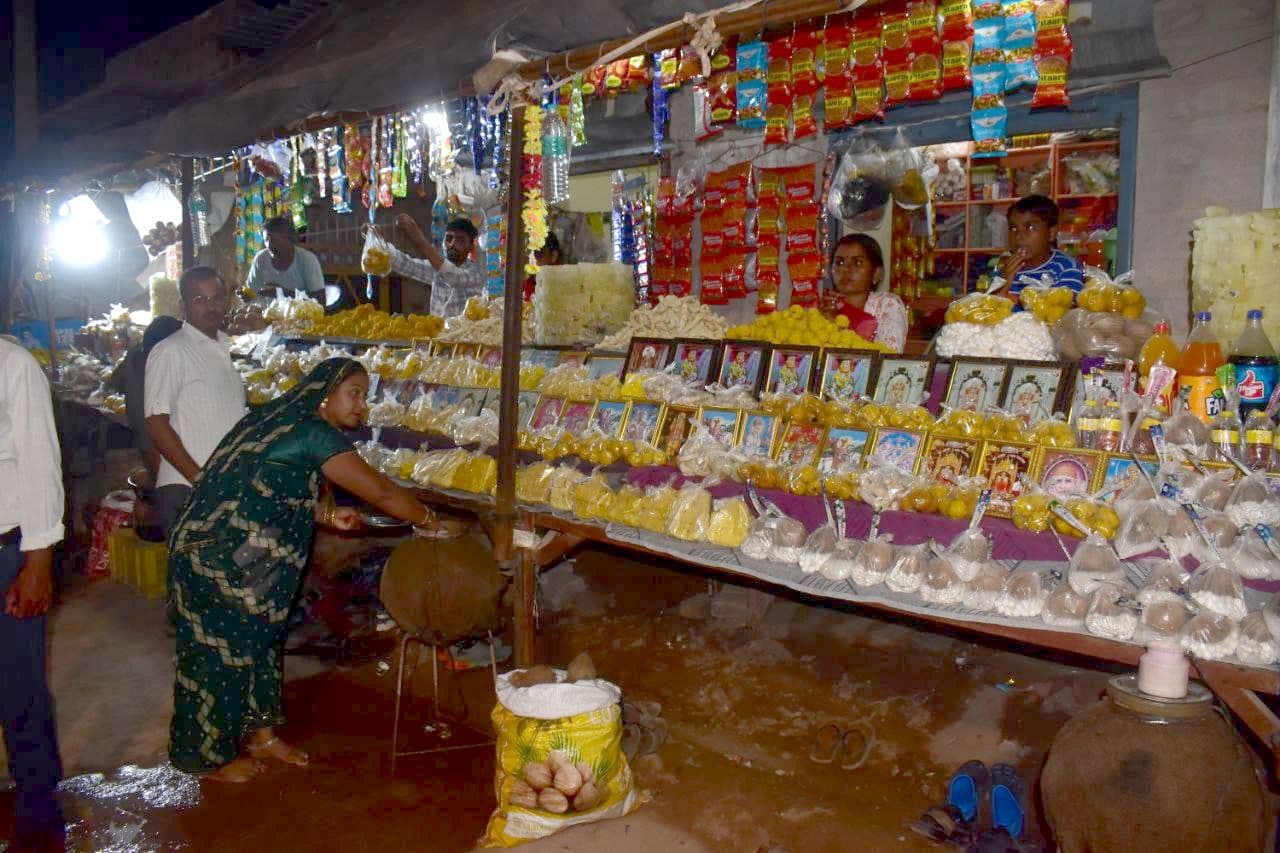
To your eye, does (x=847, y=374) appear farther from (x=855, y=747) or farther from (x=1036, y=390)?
(x=855, y=747)

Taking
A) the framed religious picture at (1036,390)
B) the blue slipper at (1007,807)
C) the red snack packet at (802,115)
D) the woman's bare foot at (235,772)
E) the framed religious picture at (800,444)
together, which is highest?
the red snack packet at (802,115)

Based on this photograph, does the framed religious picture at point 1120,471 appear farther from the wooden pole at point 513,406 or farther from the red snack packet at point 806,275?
the red snack packet at point 806,275

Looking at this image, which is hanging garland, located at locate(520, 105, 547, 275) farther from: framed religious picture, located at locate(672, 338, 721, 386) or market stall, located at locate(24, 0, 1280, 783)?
framed religious picture, located at locate(672, 338, 721, 386)

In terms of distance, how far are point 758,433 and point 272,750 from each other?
2.20 metres

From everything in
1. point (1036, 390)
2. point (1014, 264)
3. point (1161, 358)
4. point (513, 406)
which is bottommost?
point (513, 406)

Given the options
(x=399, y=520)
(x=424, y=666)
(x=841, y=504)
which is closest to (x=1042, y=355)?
(x=841, y=504)

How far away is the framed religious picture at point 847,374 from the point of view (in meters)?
3.37

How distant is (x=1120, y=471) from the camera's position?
260 centimetres

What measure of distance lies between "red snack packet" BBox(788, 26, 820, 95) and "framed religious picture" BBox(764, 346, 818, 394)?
2210 millimetres

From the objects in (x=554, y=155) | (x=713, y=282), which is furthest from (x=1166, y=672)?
(x=713, y=282)

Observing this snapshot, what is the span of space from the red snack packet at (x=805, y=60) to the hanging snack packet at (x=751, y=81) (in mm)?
166

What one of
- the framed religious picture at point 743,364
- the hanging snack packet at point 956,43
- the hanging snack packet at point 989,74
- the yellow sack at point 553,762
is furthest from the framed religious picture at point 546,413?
the hanging snack packet at point 956,43

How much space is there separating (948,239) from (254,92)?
503 centimetres

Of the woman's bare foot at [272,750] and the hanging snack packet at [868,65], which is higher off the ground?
the hanging snack packet at [868,65]
